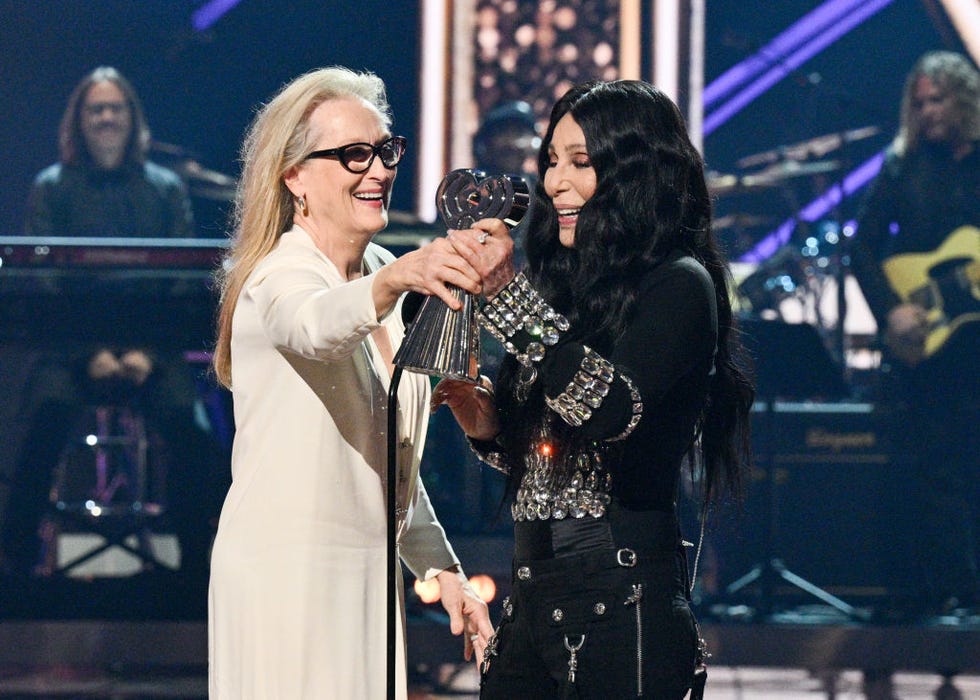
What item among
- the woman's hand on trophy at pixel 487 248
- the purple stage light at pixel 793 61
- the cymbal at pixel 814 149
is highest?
the purple stage light at pixel 793 61

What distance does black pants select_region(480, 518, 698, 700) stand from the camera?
188 cm

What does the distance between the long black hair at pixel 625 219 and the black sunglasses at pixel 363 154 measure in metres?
0.24

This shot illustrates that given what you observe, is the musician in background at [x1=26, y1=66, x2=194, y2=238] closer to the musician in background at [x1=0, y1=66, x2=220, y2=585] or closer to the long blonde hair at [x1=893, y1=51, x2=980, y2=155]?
the musician in background at [x1=0, y1=66, x2=220, y2=585]

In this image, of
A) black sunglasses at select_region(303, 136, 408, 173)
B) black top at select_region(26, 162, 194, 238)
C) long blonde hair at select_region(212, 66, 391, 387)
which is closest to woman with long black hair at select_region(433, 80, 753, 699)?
black sunglasses at select_region(303, 136, 408, 173)

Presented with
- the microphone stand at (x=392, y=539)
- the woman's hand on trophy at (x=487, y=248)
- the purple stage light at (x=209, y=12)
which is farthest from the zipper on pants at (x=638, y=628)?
the purple stage light at (x=209, y=12)

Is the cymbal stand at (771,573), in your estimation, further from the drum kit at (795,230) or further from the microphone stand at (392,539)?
the microphone stand at (392,539)

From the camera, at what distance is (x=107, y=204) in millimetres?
5926

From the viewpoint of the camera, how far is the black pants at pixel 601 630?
6.17ft

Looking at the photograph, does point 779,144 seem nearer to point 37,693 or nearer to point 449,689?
point 449,689

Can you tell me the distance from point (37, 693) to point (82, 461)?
5.87 feet

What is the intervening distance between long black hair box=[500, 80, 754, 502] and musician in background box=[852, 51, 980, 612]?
3.83m

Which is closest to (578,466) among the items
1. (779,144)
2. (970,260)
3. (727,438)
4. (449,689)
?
(727,438)

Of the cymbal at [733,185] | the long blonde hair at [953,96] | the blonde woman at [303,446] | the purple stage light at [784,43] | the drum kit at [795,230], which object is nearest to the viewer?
the blonde woman at [303,446]

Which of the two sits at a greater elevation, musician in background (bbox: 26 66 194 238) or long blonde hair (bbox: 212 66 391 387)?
musician in background (bbox: 26 66 194 238)
